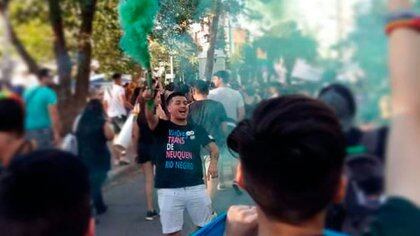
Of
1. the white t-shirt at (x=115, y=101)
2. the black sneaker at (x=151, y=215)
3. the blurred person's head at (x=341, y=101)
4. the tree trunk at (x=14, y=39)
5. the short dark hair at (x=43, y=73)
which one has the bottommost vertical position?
the black sneaker at (x=151, y=215)

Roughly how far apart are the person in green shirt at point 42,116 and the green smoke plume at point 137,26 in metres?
0.49

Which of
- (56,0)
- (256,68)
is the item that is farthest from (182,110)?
(56,0)

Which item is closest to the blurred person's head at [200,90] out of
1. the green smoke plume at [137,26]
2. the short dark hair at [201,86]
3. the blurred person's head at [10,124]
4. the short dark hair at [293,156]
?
the short dark hair at [201,86]

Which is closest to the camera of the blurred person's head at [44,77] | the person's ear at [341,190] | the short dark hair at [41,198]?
the person's ear at [341,190]

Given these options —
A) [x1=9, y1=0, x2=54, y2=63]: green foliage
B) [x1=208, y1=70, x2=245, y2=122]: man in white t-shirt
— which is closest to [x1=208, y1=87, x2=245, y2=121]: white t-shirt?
[x1=208, y1=70, x2=245, y2=122]: man in white t-shirt

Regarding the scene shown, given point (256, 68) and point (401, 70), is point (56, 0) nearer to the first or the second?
point (256, 68)

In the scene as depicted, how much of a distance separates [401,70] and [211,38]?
444mm

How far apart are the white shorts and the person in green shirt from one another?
0.46 metres

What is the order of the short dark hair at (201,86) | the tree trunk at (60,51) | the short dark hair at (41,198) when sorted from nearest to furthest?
the short dark hair at (41,198) < the short dark hair at (201,86) < the tree trunk at (60,51)

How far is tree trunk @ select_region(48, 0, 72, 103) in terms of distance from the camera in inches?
58.4

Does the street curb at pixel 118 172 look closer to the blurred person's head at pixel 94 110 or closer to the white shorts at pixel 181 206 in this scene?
the blurred person's head at pixel 94 110

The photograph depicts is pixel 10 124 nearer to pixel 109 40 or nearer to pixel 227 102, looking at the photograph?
pixel 109 40

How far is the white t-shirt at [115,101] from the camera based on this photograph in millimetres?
1442

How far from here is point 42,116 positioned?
1.71 m
